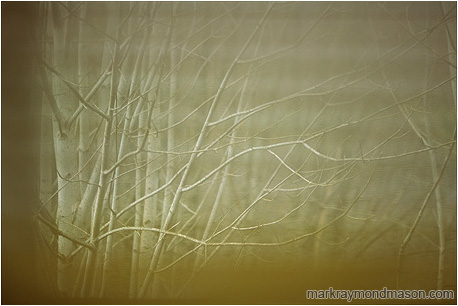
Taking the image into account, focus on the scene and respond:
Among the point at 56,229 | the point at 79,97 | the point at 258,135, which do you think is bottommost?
the point at 56,229

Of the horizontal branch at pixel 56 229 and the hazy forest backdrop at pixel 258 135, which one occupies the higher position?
the hazy forest backdrop at pixel 258 135

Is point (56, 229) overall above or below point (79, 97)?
below

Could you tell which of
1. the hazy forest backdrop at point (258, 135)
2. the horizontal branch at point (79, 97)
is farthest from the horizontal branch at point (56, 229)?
the horizontal branch at point (79, 97)

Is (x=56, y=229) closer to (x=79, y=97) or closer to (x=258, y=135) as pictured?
(x=79, y=97)

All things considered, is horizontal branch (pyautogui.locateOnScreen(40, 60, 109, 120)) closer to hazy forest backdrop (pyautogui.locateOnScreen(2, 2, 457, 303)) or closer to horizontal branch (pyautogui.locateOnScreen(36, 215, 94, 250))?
hazy forest backdrop (pyautogui.locateOnScreen(2, 2, 457, 303))

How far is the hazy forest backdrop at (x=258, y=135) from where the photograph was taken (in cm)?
195

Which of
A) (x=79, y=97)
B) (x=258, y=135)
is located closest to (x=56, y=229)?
(x=79, y=97)

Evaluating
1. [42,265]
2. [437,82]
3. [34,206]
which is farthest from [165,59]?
[437,82]

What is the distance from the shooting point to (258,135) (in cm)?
196

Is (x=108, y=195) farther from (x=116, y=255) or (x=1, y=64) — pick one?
(x=1, y=64)

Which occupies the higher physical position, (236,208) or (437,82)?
(437,82)

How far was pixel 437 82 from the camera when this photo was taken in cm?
195

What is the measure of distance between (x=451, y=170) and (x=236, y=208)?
3.75 ft

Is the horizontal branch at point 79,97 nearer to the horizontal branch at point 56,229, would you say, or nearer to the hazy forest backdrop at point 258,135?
the hazy forest backdrop at point 258,135
